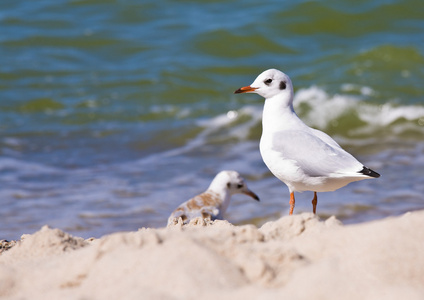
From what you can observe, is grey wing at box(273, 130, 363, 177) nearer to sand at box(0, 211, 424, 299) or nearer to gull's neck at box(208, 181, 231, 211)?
gull's neck at box(208, 181, 231, 211)

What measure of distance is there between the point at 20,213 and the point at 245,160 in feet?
10.7

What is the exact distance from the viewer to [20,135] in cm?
1048

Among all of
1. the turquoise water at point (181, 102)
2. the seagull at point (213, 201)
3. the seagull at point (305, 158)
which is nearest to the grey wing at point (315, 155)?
the seagull at point (305, 158)

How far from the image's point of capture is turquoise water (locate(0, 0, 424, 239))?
302 inches

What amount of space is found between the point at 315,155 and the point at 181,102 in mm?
7276

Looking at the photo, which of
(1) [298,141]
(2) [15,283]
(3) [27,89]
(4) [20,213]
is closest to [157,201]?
(4) [20,213]

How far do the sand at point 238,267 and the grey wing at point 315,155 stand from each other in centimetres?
169

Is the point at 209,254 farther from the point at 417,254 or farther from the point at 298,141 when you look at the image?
the point at 298,141

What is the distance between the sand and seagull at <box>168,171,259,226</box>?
2.46m

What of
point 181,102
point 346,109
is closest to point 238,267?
point 346,109

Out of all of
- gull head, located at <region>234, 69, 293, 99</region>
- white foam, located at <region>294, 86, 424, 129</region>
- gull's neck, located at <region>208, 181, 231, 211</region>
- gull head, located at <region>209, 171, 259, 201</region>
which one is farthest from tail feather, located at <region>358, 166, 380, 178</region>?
white foam, located at <region>294, 86, 424, 129</region>

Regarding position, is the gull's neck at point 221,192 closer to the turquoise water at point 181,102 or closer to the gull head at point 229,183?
the gull head at point 229,183

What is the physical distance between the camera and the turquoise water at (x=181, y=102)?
25.1 ft

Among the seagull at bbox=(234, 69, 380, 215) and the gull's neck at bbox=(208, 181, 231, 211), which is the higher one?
the seagull at bbox=(234, 69, 380, 215)
